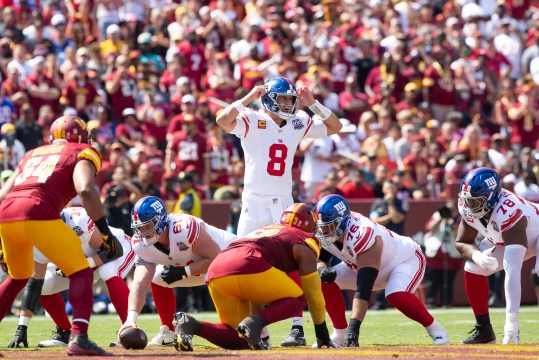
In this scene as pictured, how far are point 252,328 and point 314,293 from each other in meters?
0.61

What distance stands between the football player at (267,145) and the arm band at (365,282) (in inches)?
43.3

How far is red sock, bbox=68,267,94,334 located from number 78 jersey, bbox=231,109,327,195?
7.94 feet

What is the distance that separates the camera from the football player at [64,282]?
9.95 meters

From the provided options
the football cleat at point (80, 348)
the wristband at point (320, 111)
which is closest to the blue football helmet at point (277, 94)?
the wristband at point (320, 111)

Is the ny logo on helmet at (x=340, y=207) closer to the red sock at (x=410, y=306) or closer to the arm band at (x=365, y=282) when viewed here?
the arm band at (x=365, y=282)

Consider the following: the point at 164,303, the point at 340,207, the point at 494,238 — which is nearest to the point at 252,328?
the point at 340,207

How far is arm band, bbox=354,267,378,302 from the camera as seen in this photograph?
921 centimetres

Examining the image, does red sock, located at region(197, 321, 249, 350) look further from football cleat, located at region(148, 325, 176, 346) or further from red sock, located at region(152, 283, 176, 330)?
red sock, located at region(152, 283, 176, 330)

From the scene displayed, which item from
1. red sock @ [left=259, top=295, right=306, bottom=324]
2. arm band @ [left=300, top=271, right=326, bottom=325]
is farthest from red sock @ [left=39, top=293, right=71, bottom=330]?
arm band @ [left=300, top=271, right=326, bottom=325]

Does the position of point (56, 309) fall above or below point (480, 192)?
below

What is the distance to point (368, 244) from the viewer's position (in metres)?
9.37

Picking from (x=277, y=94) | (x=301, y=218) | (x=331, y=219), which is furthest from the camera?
(x=277, y=94)

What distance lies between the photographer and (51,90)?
17.0 meters

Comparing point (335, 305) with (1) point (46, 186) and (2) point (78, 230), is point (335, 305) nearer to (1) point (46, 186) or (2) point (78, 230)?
(2) point (78, 230)
